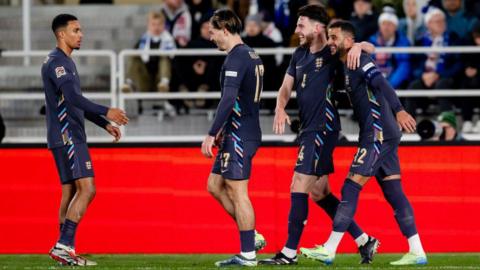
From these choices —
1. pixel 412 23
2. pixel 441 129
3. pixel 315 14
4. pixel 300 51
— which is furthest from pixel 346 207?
pixel 412 23

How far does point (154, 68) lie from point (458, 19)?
3891 mm

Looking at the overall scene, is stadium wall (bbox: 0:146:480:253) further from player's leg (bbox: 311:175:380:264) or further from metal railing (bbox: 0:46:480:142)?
player's leg (bbox: 311:175:380:264)

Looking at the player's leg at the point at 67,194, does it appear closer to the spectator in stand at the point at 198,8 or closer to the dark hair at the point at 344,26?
the dark hair at the point at 344,26

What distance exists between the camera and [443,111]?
1828 centimetres

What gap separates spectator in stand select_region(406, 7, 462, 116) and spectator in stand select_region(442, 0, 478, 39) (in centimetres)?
31

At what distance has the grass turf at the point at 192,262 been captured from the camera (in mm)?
13516

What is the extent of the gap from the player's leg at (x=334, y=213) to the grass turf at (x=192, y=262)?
134 mm

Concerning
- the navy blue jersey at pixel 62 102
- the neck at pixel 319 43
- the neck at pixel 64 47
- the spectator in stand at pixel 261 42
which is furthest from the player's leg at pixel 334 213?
the spectator in stand at pixel 261 42

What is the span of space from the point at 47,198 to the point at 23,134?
99.2 inches

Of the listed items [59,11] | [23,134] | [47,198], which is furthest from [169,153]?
[59,11]

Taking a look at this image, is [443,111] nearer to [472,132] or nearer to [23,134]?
[472,132]

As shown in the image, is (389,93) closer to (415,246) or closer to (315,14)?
(315,14)

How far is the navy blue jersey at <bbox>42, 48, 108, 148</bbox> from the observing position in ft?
44.9

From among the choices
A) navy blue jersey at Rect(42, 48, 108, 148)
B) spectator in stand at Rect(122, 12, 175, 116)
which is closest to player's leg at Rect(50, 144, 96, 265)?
navy blue jersey at Rect(42, 48, 108, 148)
